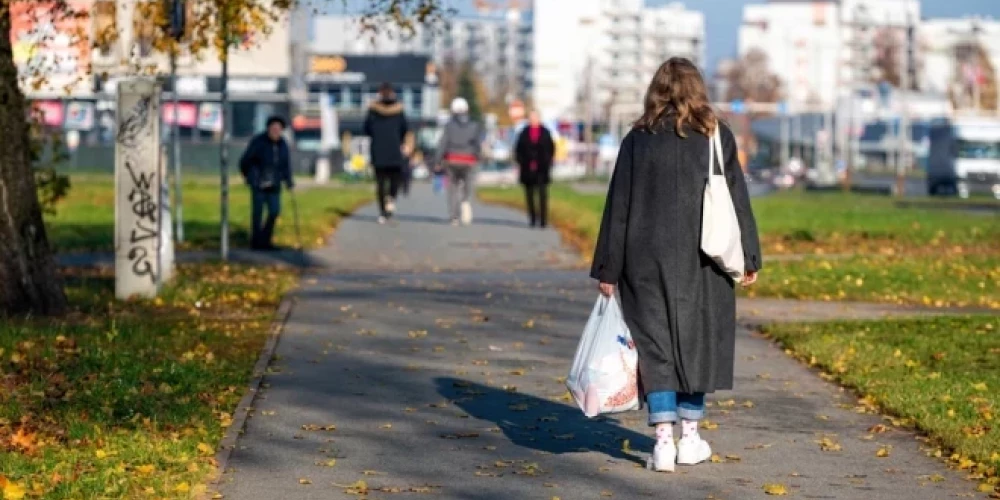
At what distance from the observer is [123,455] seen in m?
8.27

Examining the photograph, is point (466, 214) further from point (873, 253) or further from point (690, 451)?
point (690, 451)

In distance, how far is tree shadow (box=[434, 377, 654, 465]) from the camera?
9.01 meters

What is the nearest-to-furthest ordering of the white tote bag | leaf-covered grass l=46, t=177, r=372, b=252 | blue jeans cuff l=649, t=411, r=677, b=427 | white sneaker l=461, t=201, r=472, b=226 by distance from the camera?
the white tote bag < blue jeans cuff l=649, t=411, r=677, b=427 < leaf-covered grass l=46, t=177, r=372, b=252 < white sneaker l=461, t=201, r=472, b=226

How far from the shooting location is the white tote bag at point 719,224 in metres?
8.16

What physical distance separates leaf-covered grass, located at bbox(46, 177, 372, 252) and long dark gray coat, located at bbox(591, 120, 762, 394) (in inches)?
548

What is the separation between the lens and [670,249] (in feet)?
27.0

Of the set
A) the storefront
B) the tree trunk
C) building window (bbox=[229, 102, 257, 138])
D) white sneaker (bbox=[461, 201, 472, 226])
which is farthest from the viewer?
building window (bbox=[229, 102, 257, 138])

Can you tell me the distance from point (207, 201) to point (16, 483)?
94.1 ft

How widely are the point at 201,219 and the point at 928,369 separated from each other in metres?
18.0

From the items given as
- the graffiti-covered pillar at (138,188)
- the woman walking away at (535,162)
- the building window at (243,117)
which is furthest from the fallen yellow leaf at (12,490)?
the building window at (243,117)

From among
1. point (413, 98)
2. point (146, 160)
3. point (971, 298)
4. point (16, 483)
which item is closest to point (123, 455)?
point (16, 483)

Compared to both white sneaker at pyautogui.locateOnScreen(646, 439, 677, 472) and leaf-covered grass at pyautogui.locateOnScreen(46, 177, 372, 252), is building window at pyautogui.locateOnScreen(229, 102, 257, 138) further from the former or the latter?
white sneaker at pyautogui.locateOnScreen(646, 439, 677, 472)

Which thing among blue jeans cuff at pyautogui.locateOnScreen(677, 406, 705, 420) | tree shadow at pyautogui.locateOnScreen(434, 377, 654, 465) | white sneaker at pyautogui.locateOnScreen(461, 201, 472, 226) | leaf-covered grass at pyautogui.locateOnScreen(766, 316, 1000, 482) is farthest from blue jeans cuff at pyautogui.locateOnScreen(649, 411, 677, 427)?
white sneaker at pyautogui.locateOnScreen(461, 201, 472, 226)

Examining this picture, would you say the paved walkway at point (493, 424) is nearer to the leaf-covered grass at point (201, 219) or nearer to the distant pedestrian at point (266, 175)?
the distant pedestrian at point (266, 175)
